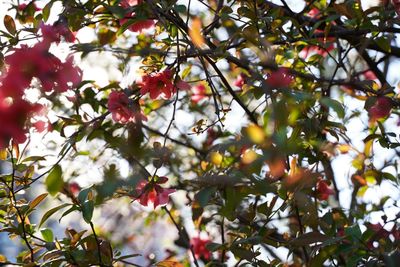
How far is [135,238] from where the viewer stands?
2910 millimetres

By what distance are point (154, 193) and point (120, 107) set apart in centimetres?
20

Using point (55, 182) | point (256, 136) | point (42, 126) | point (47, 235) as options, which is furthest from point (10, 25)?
point (256, 136)

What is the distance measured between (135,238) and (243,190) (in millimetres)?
1856

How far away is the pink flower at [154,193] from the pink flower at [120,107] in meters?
0.15

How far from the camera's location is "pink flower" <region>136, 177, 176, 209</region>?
4.38 ft

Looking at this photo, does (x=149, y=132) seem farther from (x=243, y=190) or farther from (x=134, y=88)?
(x=243, y=190)

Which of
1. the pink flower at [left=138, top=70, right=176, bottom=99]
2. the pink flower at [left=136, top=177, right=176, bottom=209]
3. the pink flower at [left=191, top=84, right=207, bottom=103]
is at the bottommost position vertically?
the pink flower at [left=136, top=177, right=176, bottom=209]

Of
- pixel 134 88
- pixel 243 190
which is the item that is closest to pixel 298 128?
pixel 243 190

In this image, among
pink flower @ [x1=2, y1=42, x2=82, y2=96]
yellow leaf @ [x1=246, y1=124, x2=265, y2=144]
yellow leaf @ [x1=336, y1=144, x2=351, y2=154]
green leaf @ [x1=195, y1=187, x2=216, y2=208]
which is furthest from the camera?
yellow leaf @ [x1=336, y1=144, x2=351, y2=154]

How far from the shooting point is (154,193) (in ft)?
4.67

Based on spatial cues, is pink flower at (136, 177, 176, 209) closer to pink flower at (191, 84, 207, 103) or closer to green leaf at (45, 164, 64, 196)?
green leaf at (45, 164, 64, 196)

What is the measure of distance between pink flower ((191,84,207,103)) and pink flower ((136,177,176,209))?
2.75ft

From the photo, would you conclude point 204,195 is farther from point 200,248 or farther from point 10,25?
point 200,248

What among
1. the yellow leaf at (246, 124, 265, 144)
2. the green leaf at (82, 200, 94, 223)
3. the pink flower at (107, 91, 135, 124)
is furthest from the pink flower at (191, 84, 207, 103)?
the yellow leaf at (246, 124, 265, 144)
